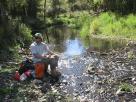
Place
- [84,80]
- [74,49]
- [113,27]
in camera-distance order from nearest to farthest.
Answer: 1. [84,80]
2. [74,49]
3. [113,27]

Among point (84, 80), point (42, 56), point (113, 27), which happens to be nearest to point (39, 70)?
point (42, 56)

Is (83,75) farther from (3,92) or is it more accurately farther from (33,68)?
(3,92)

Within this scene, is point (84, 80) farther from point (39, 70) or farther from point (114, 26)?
point (114, 26)

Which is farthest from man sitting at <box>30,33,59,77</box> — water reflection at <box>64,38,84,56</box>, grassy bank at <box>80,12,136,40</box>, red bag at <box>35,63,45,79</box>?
grassy bank at <box>80,12,136,40</box>

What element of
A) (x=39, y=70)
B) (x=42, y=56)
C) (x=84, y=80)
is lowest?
(x=84, y=80)

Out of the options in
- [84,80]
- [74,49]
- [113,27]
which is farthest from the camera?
[113,27]

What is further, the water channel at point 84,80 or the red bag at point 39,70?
the red bag at point 39,70

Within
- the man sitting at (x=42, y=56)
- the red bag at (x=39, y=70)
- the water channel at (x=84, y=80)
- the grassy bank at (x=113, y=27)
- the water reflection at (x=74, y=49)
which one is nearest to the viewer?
the water channel at (x=84, y=80)

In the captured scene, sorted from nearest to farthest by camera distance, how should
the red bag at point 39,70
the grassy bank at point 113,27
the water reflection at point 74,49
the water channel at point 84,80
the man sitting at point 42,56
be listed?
the water channel at point 84,80, the red bag at point 39,70, the man sitting at point 42,56, the water reflection at point 74,49, the grassy bank at point 113,27

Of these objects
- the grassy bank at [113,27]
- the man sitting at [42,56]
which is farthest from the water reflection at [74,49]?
Result: the man sitting at [42,56]

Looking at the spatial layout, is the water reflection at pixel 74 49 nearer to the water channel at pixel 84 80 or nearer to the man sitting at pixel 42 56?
the water channel at pixel 84 80

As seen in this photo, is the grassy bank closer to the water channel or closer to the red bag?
the water channel

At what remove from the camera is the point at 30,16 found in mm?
61625

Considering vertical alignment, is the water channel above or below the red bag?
below
